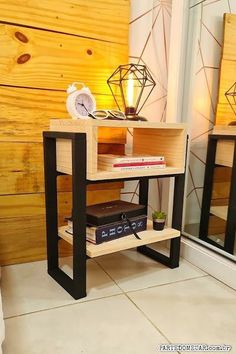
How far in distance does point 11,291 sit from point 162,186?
2.87 ft

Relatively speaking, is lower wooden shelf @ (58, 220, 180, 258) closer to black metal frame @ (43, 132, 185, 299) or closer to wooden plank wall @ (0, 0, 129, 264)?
black metal frame @ (43, 132, 185, 299)

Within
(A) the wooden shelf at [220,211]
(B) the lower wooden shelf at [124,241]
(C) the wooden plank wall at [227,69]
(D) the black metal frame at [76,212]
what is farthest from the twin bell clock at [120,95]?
(A) the wooden shelf at [220,211]

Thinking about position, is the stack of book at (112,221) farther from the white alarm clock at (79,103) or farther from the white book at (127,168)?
the white alarm clock at (79,103)

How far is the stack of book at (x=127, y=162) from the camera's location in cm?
104

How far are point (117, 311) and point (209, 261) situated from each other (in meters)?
0.49

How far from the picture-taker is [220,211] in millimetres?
1390

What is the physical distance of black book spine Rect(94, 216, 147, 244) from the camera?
1.05 metres

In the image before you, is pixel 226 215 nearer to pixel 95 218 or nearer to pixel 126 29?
pixel 95 218

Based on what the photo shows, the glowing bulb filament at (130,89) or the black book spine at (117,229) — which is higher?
the glowing bulb filament at (130,89)

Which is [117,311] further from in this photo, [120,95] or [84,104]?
[120,95]

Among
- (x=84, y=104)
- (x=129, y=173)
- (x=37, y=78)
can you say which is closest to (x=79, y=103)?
(x=84, y=104)

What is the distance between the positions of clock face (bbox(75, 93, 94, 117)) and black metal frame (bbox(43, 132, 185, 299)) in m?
0.15

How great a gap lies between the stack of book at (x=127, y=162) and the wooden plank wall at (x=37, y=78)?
0.31 m

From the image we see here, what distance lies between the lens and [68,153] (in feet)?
3.35
